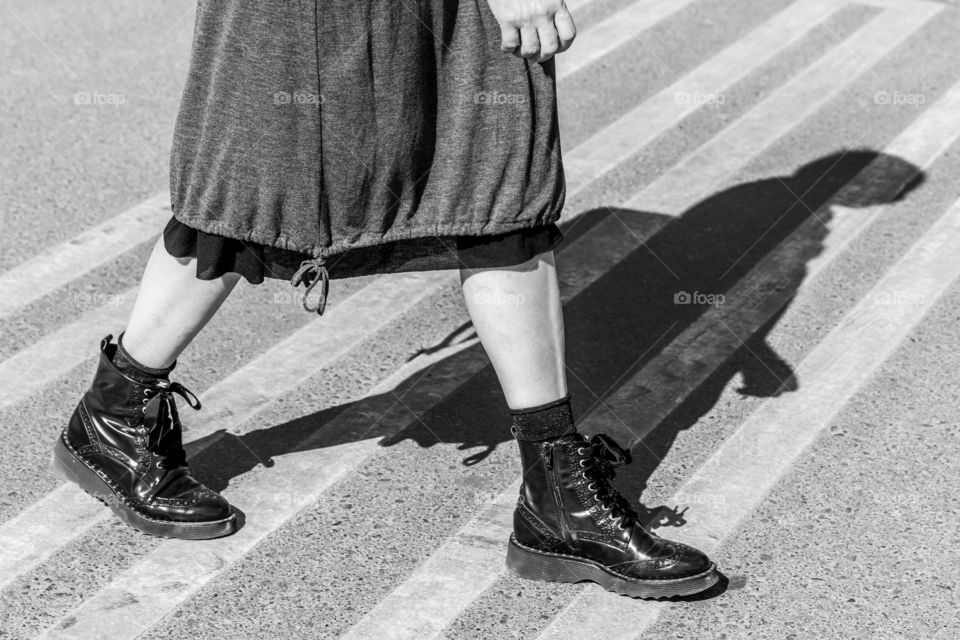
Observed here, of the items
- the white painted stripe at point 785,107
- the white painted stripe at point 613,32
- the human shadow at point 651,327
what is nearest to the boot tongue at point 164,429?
the human shadow at point 651,327

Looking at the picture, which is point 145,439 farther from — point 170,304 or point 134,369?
point 170,304

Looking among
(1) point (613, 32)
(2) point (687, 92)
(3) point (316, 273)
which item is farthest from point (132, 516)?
(1) point (613, 32)

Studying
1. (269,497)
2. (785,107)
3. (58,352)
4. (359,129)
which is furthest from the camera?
(785,107)

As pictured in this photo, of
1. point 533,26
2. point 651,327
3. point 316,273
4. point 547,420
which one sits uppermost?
point 533,26

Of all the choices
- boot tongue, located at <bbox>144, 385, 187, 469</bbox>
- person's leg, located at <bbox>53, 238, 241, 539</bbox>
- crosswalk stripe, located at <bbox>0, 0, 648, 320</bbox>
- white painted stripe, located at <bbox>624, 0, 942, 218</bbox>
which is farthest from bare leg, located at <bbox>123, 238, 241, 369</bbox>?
white painted stripe, located at <bbox>624, 0, 942, 218</bbox>

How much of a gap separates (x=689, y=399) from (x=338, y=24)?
161 centimetres

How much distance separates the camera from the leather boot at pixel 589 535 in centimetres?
273

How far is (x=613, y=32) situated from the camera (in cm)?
657

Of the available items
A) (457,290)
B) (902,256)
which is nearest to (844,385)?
(902,256)

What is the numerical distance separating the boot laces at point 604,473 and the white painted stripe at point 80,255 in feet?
6.74

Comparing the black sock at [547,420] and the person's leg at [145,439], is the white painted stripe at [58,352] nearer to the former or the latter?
the person's leg at [145,439]

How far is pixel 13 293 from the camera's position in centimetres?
410

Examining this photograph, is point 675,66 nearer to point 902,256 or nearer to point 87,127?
point 902,256

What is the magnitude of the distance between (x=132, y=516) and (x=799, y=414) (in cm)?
172
